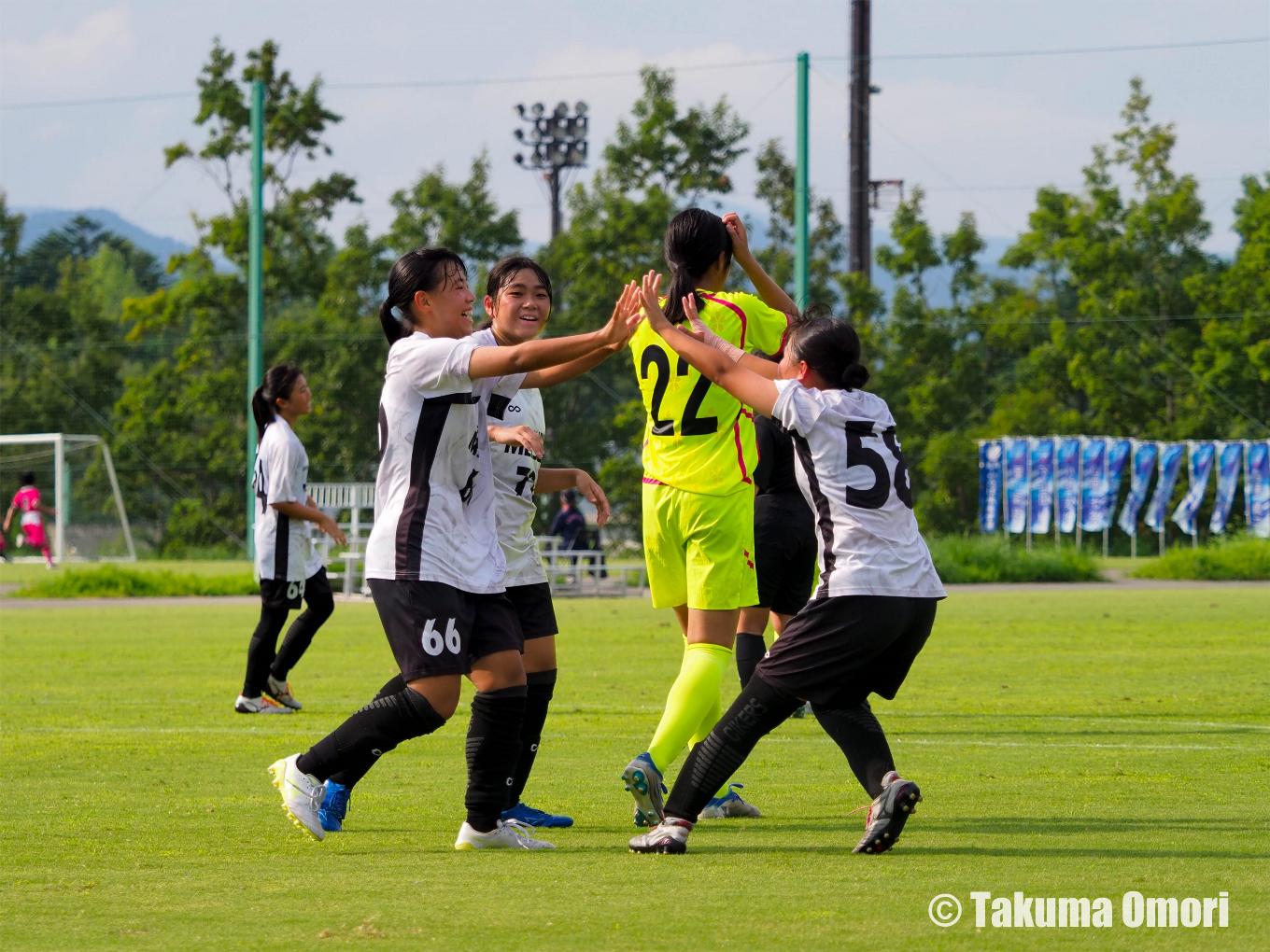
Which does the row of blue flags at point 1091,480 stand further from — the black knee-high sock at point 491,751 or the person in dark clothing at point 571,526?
the black knee-high sock at point 491,751

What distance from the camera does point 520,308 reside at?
5.81 meters

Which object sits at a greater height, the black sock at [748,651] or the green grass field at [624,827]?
the black sock at [748,651]

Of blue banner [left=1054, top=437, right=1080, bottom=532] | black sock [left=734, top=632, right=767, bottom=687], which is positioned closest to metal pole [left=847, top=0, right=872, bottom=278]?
blue banner [left=1054, top=437, right=1080, bottom=532]

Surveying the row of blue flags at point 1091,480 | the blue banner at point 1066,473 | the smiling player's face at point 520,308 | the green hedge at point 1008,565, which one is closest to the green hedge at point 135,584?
the green hedge at point 1008,565

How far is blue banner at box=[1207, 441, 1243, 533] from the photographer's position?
34.3m

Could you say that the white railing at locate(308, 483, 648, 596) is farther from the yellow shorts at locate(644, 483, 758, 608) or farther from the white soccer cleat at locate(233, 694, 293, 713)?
the yellow shorts at locate(644, 483, 758, 608)

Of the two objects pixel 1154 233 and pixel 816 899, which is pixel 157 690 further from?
pixel 1154 233

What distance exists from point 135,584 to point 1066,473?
20.0m

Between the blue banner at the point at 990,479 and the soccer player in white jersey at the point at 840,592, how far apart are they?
30171 mm

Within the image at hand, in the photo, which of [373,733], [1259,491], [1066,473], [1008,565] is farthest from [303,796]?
[1259,491]

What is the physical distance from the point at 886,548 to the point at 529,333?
163cm

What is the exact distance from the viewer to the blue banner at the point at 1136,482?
1374 inches

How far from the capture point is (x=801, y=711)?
32.0ft

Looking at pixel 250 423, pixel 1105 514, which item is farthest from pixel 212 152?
pixel 1105 514
